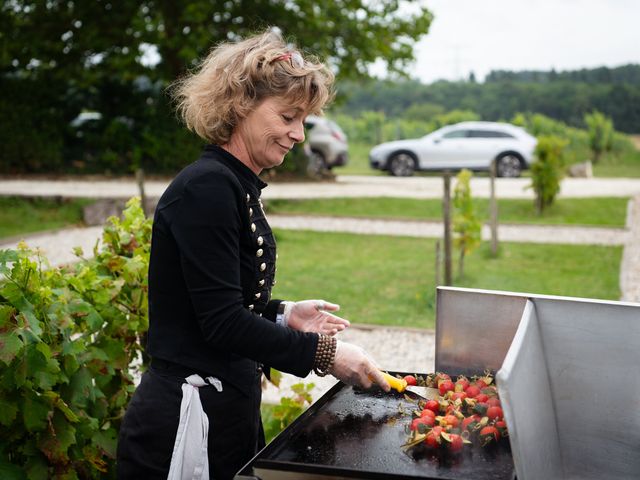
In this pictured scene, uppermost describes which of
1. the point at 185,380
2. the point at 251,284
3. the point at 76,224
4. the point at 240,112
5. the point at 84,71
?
the point at 84,71

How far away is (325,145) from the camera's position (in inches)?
814

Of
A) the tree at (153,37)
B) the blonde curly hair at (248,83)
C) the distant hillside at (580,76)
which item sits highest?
the distant hillside at (580,76)

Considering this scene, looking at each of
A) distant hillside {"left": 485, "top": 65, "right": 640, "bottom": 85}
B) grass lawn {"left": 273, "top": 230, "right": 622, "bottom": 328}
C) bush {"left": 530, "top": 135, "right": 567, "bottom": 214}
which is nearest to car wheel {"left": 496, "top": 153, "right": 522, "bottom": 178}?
bush {"left": 530, "top": 135, "right": 567, "bottom": 214}

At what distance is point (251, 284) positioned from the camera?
6.74ft

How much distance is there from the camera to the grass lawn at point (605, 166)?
78.2 feet

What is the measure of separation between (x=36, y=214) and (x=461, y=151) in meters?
11.9

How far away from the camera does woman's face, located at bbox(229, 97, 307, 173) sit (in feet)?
6.55

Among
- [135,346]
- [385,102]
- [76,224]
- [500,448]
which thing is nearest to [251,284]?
[500,448]

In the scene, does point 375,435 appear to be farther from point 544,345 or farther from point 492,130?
point 492,130

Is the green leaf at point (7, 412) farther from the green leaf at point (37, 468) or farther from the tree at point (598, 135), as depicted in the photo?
the tree at point (598, 135)

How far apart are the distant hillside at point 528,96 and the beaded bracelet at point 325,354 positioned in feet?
118

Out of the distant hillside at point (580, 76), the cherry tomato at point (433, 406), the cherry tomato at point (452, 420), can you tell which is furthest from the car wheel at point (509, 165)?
the distant hillside at point (580, 76)

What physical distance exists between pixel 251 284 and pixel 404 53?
52.6ft

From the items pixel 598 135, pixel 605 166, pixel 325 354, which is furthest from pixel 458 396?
pixel 598 135
